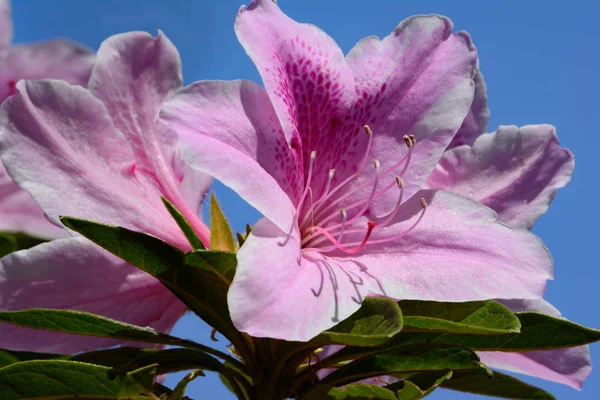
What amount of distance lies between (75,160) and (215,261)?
0.31 metres

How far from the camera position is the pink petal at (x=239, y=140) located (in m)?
0.94

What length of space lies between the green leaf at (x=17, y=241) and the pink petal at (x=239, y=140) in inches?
20.8

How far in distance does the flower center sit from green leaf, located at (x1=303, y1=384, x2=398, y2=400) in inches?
7.3

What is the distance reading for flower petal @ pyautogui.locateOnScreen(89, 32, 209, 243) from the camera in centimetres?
118

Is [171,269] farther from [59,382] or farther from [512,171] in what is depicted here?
[512,171]

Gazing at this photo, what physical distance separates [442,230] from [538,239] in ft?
0.42

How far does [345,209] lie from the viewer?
111 centimetres

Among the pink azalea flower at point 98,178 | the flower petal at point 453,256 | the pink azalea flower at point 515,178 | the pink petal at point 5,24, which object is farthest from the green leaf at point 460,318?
the pink petal at point 5,24

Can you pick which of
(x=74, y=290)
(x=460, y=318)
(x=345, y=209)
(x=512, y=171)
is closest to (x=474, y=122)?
(x=512, y=171)

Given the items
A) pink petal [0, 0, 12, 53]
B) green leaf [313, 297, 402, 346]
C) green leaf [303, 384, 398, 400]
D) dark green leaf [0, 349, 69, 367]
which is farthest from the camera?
pink petal [0, 0, 12, 53]

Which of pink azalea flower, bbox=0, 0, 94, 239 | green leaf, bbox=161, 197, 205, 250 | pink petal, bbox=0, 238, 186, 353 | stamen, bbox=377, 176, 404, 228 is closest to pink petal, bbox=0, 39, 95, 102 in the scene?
pink azalea flower, bbox=0, 0, 94, 239

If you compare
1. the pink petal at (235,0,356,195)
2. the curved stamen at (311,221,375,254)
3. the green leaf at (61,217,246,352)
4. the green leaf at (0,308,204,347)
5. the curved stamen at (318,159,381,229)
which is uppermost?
the pink petal at (235,0,356,195)

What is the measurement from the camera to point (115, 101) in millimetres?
1187

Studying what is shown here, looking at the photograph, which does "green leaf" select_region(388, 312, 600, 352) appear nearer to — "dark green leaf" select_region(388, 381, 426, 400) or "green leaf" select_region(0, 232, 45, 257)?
"dark green leaf" select_region(388, 381, 426, 400)
